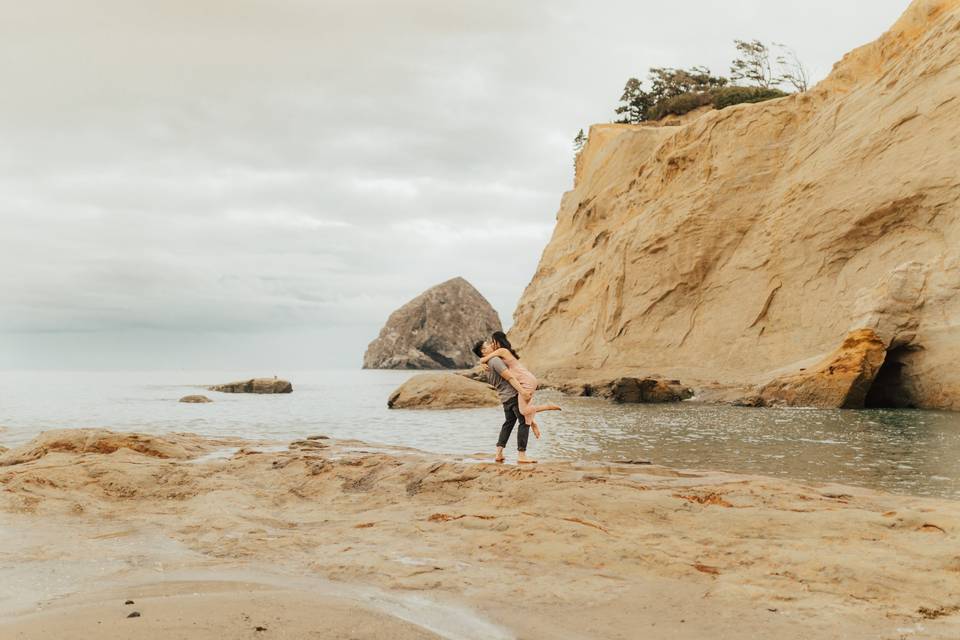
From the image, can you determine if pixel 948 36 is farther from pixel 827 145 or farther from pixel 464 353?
pixel 464 353

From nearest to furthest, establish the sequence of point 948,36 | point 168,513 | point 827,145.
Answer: point 168,513, point 948,36, point 827,145

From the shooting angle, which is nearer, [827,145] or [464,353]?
[827,145]

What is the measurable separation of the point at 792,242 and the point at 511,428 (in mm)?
21687

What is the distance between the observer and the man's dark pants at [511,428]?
9.45 metres

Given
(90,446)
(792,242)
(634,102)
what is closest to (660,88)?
(634,102)

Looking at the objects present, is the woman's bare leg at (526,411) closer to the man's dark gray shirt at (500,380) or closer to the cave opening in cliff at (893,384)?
the man's dark gray shirt at (500,380)

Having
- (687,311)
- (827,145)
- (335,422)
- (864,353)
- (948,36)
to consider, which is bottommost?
(335,422)

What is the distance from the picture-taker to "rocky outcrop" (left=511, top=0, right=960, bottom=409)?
20109 mm

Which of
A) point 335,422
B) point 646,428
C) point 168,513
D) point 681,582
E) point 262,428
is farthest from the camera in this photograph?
point 335,422

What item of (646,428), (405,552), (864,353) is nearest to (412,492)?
(405,552)

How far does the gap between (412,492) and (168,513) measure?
7.88 feet

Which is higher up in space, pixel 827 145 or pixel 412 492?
pixel 827 145

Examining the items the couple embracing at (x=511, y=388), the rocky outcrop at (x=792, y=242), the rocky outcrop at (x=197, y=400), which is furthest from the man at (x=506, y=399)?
the rocky outcrop at (x=197, y=400)

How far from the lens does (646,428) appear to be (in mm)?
16375
